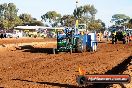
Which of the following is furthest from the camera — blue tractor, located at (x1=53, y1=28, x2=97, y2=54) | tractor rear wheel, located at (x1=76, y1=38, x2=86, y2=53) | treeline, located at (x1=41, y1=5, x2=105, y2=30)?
treeline, located at (x1=41, y1=5, x2=105, y2=30)

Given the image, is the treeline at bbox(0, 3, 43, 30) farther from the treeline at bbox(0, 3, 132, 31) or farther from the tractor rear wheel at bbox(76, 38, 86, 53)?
the tractor rear wheel at bbox(76, 38, 86, 53)

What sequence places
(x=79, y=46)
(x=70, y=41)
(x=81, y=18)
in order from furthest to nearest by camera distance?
(x=81, y=18), (x=79, y=46), (x=70, y=41)

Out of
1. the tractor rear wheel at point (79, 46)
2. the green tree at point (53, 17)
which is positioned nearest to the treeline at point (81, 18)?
the green tree at point (53, 17)

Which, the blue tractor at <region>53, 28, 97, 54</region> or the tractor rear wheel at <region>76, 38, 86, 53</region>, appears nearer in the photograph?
the blue tractor at <region>53, 28, 97, 54</region>

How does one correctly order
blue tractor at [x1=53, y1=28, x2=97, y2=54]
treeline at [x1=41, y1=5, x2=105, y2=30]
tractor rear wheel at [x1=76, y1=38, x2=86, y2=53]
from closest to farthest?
blue tractor at [x1=53, y1=28, x2=97, y2=54] < tractor rear wheel at [x1=76, y1=38, x2=86, y2=53] < treeline at [x1=41, y1=5, x2=105, y2=30]

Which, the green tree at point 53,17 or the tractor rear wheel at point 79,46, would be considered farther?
the green tree at point 53,17

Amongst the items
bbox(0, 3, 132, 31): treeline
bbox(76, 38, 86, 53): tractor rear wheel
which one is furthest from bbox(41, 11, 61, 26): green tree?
bbox(76, 38, 86, 53): tractor rear wheel

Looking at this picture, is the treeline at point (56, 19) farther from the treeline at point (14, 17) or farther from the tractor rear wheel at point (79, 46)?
the tractor rear wheel at point (79, 46)

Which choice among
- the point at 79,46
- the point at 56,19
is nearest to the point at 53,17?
the point at 56,19

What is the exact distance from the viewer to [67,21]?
12838 cm

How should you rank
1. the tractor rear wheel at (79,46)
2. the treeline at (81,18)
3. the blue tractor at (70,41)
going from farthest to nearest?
the treeline at (81,18) < the tractor rear wheel at (79,46) < the blue tractor at (70,41)

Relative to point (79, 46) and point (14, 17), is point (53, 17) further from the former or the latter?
point (79, 46)

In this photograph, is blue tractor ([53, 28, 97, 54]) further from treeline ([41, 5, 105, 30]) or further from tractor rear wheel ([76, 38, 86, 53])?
treeline ([41, 5, 105, 30])

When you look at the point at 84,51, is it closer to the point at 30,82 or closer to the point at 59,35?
the point at 59,35
